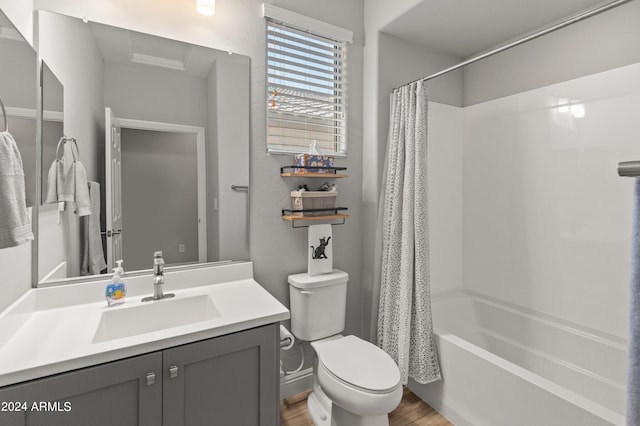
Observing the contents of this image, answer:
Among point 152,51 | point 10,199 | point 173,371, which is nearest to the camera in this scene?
point 10,199

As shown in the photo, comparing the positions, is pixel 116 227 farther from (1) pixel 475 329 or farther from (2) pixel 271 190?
(1) pixel 475 329

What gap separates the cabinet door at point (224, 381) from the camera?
3.75 feet

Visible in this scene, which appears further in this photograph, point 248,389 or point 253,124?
point 253,124

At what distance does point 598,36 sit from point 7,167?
2.96 m

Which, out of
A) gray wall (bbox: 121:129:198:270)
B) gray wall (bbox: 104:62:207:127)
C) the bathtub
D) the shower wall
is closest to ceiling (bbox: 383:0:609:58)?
the shower wall

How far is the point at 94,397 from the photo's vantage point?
1.02 metres

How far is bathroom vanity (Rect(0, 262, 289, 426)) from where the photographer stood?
958 mm

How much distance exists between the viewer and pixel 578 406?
1312mm

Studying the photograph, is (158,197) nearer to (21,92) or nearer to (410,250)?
(21,92)

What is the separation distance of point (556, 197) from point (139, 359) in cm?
255

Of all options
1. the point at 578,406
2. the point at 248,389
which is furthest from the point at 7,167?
the point at 578,406

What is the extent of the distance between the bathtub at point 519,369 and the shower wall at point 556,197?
0.12m

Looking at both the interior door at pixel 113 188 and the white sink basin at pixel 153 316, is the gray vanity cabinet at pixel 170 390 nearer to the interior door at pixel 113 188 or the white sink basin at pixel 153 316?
the white sink basin at pixel 153 316

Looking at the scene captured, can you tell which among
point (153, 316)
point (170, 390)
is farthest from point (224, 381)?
point (153, 316)
